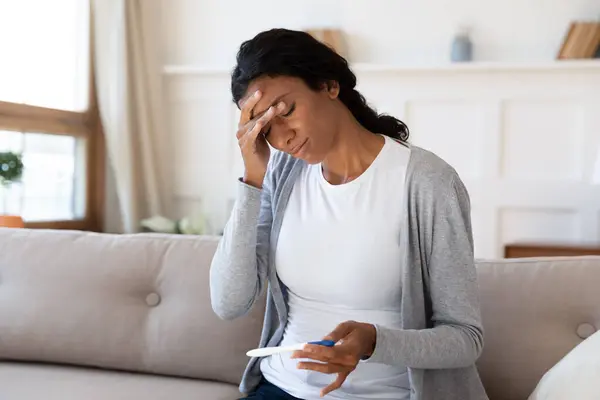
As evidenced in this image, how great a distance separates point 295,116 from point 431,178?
0.26 m

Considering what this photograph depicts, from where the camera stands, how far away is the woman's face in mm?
1202

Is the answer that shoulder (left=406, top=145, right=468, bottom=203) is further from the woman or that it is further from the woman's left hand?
the woman's left hand

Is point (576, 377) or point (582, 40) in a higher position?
point (582, 40)

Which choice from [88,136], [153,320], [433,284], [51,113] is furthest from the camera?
[88,136]

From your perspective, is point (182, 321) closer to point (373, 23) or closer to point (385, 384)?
point (385, 384)

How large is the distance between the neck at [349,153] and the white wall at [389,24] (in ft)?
7.20

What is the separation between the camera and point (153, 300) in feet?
5.26

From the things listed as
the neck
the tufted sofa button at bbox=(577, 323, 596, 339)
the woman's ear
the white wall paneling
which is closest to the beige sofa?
the tufted sofa button at bbox=(577, 323, 596, 339)

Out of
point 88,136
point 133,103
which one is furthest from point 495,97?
point 88,136

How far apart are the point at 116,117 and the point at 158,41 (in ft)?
2.03

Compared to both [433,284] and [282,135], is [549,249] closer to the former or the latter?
[433,284]

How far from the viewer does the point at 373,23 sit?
3422 millimetres

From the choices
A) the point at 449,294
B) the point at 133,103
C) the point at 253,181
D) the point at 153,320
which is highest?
the point at 133,103

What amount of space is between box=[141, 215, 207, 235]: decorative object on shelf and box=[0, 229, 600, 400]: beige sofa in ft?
5.11
